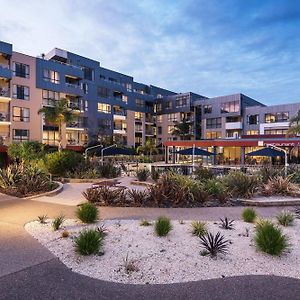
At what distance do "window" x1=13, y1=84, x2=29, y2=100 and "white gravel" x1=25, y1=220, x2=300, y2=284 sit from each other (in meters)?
35.5

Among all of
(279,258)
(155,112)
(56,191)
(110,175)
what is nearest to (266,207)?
(279,258)

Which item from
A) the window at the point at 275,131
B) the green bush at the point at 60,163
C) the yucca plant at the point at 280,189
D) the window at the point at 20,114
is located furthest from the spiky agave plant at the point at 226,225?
the window at the point at 275,131

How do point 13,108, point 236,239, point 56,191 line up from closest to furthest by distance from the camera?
1. point 236,239
2. point 56,191
3. point 13,108

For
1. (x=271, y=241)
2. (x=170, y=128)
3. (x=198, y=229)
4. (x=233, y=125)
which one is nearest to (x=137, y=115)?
(x=170, y=128)

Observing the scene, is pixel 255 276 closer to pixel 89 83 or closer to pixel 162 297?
pixel 162 297

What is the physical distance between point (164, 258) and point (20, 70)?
132 feet

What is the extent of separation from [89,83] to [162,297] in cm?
5203

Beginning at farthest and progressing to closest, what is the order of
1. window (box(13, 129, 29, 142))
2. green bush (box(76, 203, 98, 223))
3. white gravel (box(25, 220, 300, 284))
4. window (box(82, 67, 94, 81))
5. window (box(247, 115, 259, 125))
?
window (box(247, 115, 259, 125)) → window (box(82, 67, 94, 81)) → window (box(13, 129, 29, 142)) → green bush (box(76, 203, 98, 223)) → white gravel (box(25, 220, 300, 284))

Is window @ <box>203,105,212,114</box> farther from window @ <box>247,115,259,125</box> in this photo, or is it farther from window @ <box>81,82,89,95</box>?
window @ <box>81,82,89,95</box>

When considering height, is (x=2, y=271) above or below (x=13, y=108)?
below

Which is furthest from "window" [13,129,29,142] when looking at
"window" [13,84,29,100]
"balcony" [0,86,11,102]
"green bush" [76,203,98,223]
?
"green bush" [76,203,98,223]

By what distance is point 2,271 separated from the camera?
5426 mm

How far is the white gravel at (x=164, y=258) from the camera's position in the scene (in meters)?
5.47

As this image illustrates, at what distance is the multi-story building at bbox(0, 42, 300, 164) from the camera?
39.1 metres
